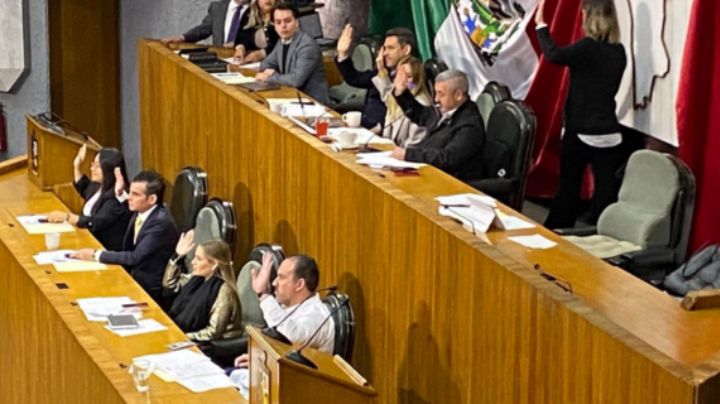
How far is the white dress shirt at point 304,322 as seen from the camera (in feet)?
18.1

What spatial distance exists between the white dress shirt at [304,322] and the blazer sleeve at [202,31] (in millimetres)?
4142

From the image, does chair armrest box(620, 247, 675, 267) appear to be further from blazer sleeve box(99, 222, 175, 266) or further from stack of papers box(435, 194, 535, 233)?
blazer sleeve box(99, 222, 175, 266)

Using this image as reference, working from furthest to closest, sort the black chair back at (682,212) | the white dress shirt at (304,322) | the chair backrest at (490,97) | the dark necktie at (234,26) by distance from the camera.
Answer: the dark necktie at (234,26)
the chair backrest at (490,97)
the black chair back at (682,212)
the white dress shirt at (304,322)

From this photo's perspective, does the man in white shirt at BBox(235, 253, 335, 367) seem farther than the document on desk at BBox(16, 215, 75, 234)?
No

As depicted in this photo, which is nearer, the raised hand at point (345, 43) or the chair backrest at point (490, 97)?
the chair backrest at point (490, 97)

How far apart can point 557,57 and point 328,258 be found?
175cm

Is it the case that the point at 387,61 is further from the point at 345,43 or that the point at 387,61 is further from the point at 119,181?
the point at 119,181

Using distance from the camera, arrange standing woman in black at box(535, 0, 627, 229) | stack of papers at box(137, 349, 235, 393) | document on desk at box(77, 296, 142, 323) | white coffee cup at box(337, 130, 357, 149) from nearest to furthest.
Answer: stack of papers at box(137, 349, 235, 393) → document on desk at box(77, 296, 142, 323) → white coffee cup at box(337, 130, 357, 149) → standing woman in black at box(535, 0, 627, 229)

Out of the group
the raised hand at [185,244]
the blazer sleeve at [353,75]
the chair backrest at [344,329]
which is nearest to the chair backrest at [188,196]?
the raised hand at [185,244]

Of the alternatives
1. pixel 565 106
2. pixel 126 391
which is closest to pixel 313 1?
pixel 565 106

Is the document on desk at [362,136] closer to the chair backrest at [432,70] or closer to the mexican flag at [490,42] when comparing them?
the chair backrest at [432,70]

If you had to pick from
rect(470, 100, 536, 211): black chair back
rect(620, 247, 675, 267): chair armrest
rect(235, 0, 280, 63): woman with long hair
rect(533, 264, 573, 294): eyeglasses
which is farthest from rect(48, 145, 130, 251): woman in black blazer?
rect(533, 264, 573, 294): eyeglasses

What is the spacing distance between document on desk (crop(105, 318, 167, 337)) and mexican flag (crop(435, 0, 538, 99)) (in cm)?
361

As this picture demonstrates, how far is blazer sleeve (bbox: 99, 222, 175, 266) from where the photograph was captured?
6.77 meters
